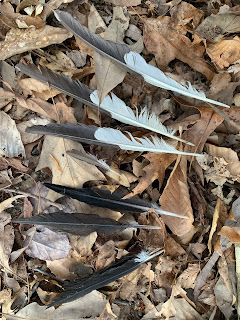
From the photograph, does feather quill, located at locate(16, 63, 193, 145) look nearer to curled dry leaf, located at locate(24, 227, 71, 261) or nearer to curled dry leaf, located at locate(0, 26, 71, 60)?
curled dry leaf, located at locate(0, 26, 71, 60)

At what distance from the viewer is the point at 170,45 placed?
1.23m

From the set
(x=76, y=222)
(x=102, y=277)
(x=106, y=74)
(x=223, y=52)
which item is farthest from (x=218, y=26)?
(x=102, y=277)

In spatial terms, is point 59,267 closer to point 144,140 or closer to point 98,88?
point 144,140

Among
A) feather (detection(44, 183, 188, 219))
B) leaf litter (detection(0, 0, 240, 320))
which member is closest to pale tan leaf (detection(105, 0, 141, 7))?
leaf litter (detection(0, 0, 240, 320))

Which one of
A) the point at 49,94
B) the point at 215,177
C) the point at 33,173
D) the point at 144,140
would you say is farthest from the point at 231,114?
the point at 33,173

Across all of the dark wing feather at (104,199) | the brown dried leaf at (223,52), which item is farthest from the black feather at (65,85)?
the brown dried leaf at (223,52)

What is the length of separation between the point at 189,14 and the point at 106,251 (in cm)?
99

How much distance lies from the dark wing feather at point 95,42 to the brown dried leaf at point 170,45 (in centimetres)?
15

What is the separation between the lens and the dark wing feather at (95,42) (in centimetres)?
113

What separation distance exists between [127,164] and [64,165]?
10.0 inches

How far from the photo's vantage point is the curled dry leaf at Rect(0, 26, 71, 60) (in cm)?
127

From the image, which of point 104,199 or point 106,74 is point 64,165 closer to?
point 104,199

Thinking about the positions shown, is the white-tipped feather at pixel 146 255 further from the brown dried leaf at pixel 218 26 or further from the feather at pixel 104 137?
the brown dried leaf at pixel 218 26

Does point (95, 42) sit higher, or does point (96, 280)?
point (95, 42)
